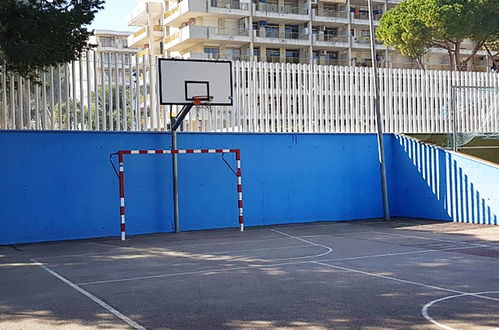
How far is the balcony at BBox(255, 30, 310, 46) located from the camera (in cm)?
6094

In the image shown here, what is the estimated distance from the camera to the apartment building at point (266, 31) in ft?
195

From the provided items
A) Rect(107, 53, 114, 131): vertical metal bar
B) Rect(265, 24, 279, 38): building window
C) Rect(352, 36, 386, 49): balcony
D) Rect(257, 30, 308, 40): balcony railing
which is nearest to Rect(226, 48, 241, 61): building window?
Rect(257, 30, 308, 40): balcony railing

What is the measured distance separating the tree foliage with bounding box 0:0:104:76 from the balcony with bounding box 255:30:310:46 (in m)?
47.5

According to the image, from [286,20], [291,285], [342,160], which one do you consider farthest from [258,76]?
[286,20]

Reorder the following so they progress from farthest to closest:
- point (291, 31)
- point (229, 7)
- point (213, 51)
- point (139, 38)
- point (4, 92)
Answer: point (139, 38)
point (291, 31)
point (229, 7)
point (213, 51)
point (4, 92)

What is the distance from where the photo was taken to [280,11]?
62.6m

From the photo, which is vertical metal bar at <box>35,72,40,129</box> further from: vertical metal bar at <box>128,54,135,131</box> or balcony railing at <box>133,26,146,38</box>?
balcony railing at <box>133,26,146,38</box>

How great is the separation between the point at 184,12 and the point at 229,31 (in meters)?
4.61

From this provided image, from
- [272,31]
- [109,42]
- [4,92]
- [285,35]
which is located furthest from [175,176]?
[109,42]

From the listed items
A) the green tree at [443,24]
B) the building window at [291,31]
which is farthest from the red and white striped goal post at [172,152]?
the building window at [291,31]

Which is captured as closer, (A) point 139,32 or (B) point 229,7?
(B) point 229,7

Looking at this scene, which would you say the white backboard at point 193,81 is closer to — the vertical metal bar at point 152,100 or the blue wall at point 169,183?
the vertical metal bar at point 152,100

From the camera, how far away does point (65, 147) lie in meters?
14.9

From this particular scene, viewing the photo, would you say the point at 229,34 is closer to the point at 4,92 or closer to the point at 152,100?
the point at 152,100
